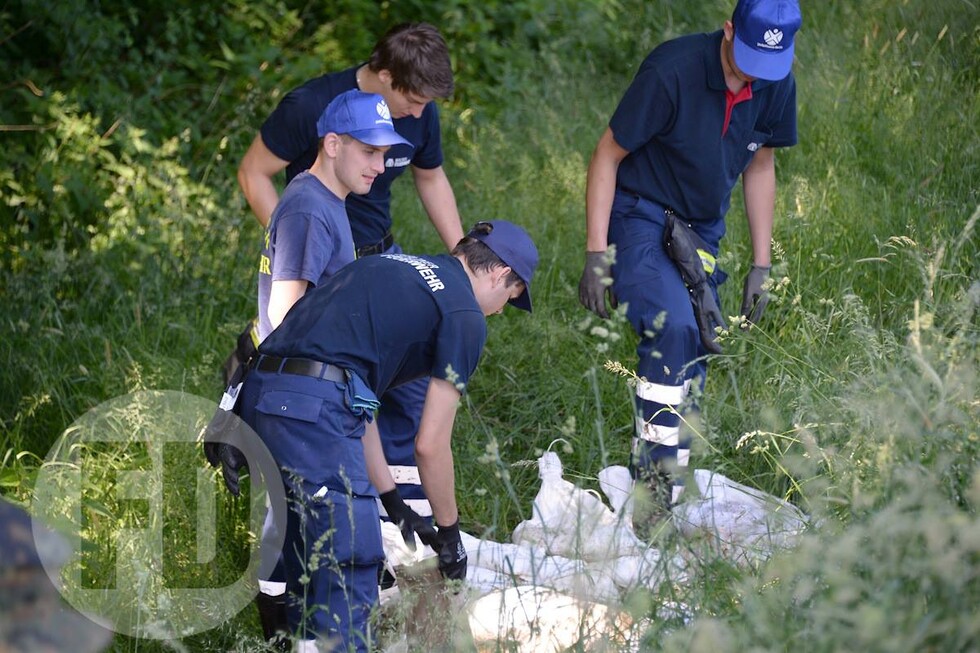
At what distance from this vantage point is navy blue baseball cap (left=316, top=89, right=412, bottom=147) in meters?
3.83

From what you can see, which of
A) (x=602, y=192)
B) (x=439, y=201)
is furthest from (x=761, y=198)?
(x=439, y=201)

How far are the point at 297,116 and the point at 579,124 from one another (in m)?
3.48

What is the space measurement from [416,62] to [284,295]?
43.2 inches

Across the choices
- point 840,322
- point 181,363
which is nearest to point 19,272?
point 181,363

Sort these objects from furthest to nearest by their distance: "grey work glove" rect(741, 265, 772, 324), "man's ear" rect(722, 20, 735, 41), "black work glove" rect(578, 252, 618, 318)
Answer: "grey work glove" rect(741, 265, 772, 324), "black work glove" rect(578, 252, 618, 318), "man's ear" rect(722, 20, 735, 41)

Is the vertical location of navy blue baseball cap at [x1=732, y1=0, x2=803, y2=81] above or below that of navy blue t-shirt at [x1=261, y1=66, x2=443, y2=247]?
above

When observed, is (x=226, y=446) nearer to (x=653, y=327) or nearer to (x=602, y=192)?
(x=653, y=327)

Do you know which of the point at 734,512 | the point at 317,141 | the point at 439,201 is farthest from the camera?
the point at 439,201

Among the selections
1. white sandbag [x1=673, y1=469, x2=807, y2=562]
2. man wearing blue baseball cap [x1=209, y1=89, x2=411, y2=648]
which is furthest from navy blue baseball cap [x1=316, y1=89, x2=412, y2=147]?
white sandbag [x1=673, y1=469, x2=807, y2=562]

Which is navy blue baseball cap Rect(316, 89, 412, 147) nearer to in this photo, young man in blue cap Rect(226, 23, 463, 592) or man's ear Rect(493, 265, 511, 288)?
young man in blue cap Rect(226, 23, 463, 592)

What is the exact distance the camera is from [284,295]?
3.68 metres

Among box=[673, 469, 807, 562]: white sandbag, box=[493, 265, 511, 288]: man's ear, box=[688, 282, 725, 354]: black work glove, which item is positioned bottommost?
box=[673, 469, 807, 562]: white sandbag

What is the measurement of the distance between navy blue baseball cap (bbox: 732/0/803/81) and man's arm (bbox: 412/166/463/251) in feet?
4.39

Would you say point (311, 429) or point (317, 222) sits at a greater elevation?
point (317, 222)
